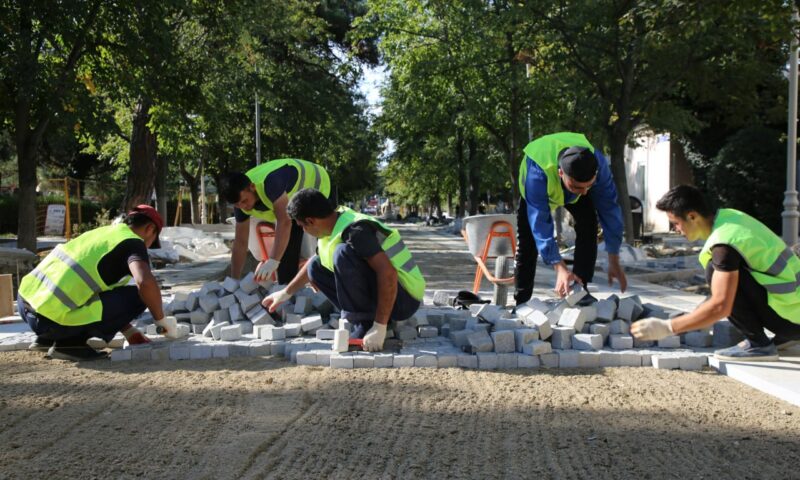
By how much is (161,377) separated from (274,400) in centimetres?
102

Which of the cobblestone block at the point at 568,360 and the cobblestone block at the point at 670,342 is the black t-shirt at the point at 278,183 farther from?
the cobblestone block at the point at 670,342

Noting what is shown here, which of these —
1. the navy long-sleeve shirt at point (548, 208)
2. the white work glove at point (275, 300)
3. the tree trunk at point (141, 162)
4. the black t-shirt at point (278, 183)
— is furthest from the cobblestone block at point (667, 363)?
the tree trunk at point (141, 162)

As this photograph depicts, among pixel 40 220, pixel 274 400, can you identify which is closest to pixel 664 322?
pixel 274 400

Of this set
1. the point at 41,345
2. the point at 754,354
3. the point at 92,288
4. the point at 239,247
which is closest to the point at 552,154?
the point at 754,354

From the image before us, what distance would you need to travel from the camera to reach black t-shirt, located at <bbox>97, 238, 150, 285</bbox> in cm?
485

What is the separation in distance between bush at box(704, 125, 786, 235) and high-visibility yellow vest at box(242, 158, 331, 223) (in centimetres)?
1846

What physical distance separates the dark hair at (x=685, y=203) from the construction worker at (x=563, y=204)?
0.77 meters

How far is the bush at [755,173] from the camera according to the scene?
21047 mm

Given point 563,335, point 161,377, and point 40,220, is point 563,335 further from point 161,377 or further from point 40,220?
point 40,220

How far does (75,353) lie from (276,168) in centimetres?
235

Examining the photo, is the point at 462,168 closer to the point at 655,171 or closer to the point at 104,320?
the point at 655,171

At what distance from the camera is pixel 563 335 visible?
496 centimetres

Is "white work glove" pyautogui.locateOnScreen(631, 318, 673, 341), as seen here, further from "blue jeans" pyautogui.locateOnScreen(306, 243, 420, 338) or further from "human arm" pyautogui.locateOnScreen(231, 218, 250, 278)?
"human arm" pyautogui.locateOnScreen(231, 218, 250, 278)

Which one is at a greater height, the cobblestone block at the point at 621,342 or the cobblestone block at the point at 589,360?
the cobblestone block at the point at 621,342
